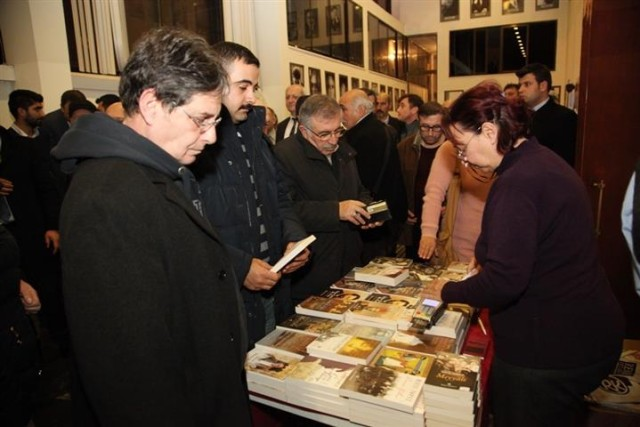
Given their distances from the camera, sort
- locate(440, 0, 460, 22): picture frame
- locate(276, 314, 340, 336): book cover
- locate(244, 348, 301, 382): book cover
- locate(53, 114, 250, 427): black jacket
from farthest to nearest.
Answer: locate(440, 0, 460, 22): picture frame
locate(276, 314, 340, 336): book cover
locate(244, 348, 301, 382): book cover
locate(53, 114, 250, 427): black jacket

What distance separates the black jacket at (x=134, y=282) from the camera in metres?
0.87

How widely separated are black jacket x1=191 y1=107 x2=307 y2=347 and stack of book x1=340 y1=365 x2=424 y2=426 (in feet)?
2.03

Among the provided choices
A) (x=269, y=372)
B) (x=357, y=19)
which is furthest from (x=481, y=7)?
(x=269, y=372)

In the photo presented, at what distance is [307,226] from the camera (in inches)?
93.1

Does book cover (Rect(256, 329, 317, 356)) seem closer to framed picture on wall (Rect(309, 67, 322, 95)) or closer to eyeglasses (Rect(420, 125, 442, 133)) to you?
eyeglasses (Rect(420, 125, 442, 133))

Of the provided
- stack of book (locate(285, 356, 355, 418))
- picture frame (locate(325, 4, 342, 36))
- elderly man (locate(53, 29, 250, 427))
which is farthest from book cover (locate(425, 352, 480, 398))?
picture frame (locate(325, 4, 342, 36))

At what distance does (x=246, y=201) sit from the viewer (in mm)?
1782

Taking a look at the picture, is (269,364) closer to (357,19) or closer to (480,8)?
(357,19)

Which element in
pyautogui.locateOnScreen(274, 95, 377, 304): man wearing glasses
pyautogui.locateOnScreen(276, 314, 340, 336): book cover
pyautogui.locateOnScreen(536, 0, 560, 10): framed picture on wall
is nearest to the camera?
pyautogui.locateOnScreen(276, 314, 340, 336): book cover

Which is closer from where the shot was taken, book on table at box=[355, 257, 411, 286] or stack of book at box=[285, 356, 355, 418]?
stack of book at box=[285, 356, 355, 418]

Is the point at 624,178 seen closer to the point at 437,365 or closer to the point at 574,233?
the point at 574,233

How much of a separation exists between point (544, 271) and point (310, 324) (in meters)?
0.86

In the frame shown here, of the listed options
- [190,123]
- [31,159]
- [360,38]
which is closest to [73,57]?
[31,159]

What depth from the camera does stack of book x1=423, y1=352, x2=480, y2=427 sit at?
1189 millimetres
